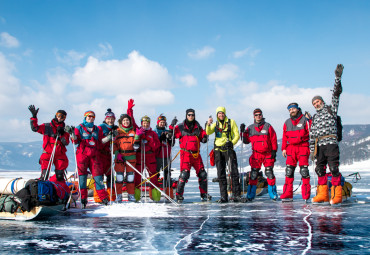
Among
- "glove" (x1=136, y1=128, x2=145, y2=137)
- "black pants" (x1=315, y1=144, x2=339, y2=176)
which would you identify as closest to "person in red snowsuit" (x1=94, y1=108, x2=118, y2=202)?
"glove" (x1=136, y1=128, x2=145, y2=137)

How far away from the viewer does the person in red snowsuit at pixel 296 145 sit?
24.6 feet

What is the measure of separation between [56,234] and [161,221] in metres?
1.48

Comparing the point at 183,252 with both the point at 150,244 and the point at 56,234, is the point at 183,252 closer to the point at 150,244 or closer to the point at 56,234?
the point at 150,244

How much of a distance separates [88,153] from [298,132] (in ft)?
15.7

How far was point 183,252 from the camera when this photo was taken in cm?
290

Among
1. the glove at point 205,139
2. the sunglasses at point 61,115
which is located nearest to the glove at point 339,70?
the glove at point 205,139

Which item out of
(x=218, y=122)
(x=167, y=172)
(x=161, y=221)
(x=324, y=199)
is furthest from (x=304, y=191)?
(x=161, y=221)

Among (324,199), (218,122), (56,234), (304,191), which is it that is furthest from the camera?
(218,122)

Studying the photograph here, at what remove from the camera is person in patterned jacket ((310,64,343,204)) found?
6.60 m

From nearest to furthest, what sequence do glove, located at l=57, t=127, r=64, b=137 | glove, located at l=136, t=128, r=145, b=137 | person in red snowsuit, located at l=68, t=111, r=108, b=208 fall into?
glove, located at l=57, t=127, r=64, b=137 < person in red snowsuit, located at l=68, t=111, r=108, b=208 < glove, located at l=136, t=128, r=145, b=137

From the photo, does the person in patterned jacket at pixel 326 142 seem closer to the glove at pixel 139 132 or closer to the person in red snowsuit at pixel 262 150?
the person in red snowsuit at pixel 262 150

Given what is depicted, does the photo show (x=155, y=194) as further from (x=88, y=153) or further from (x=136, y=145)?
(x=88, y=153)

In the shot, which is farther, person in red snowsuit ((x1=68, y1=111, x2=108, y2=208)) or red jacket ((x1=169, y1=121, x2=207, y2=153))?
red jacket ((x1=169, y1=121, x2=207, y2=153))

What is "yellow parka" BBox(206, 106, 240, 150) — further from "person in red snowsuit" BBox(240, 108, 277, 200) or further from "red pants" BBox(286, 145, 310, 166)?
"red pants" BBox(286, 145, 310, 166)
